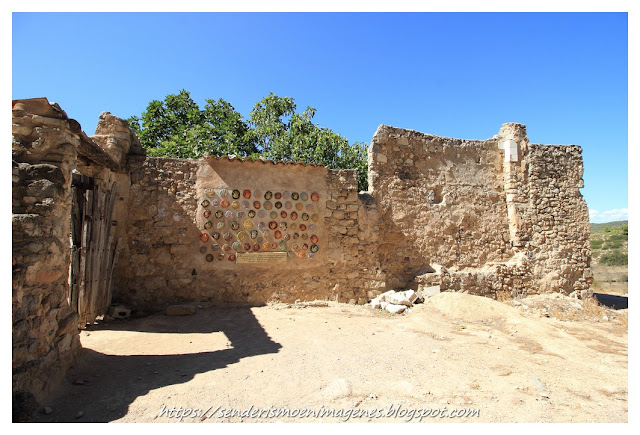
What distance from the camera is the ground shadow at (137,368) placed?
254cm

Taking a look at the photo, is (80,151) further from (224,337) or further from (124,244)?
(224,337)

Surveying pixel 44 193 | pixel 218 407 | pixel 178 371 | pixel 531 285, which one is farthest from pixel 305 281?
pixel 531 285

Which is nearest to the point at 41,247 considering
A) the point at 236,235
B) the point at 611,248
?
the point at 236,235

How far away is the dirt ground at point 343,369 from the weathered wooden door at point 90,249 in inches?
16.0

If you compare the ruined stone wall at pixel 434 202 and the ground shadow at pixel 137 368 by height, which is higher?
the ruined stone wall at pixel 434 202

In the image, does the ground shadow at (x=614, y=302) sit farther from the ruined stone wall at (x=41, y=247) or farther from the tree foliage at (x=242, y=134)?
the ruined stone wall at (x=41, y=247)

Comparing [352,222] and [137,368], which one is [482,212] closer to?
[352,222]

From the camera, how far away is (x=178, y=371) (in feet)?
10.9

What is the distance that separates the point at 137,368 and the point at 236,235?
10.5 ft

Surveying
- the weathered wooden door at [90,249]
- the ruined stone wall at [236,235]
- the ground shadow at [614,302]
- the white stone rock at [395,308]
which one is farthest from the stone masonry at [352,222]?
the ground shadow at [614,302]

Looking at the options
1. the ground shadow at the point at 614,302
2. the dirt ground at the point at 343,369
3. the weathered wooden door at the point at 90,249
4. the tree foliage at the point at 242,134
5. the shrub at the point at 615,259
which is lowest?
the ground shadow at the point at 614,302

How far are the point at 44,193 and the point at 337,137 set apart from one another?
10.5m

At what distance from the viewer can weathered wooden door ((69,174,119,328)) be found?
4.84m

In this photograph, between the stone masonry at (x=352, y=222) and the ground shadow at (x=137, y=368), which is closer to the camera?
the ground shadow at (x=137, y=368)
